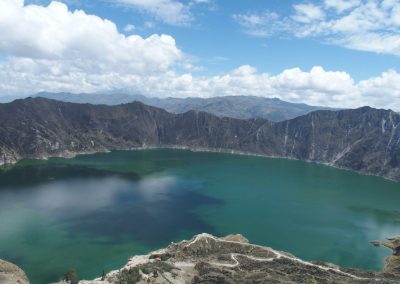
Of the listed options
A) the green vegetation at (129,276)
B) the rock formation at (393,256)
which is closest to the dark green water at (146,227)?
the rock formation at (393,256)

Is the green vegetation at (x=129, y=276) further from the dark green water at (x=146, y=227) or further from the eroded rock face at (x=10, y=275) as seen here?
the eroded rock face at (x=10, y=275)

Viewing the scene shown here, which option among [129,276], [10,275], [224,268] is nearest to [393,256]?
[224,268]

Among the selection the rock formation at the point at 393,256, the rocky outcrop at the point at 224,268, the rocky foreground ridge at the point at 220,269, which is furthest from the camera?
the rock formation at the point at 393,256

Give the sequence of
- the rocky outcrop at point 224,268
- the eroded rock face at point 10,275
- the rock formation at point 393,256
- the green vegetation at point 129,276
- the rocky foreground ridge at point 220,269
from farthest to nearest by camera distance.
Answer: the rock formation at point 393,256
the rocky outcrop at point 224,268
the rocky foreground ridge at point 220,269
the eroded rock face at point 10,275
the green vegetation at point 129,276

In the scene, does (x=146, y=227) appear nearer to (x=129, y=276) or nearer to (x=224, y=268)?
(x=224, y=268)

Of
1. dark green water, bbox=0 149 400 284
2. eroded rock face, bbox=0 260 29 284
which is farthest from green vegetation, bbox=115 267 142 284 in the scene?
eroded rock face, bbox=0 260 29 284
